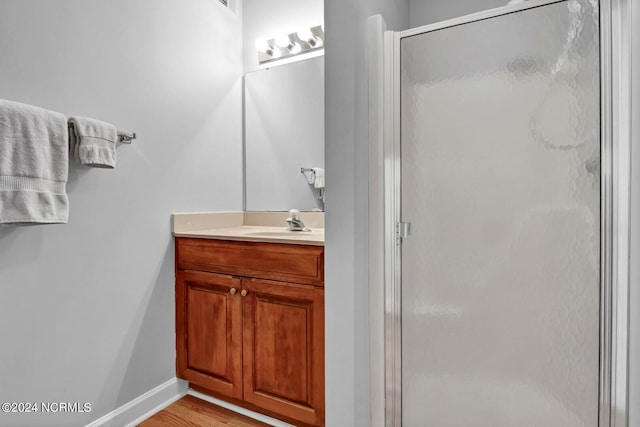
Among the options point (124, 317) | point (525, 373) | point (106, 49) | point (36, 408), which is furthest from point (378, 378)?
point (106, 49)

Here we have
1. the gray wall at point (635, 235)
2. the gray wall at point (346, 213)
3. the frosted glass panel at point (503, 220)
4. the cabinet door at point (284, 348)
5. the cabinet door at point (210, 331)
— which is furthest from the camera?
the cabinet door at point (210, 331)

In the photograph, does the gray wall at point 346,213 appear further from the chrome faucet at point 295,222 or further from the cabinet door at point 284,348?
the chrome faucet at point 295,222

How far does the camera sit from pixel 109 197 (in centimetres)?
159

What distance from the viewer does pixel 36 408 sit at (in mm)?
1351

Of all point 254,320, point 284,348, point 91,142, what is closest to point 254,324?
point 254,320

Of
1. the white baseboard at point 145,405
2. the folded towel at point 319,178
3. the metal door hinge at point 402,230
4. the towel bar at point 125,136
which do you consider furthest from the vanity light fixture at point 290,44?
the white baseboard at point 145,405

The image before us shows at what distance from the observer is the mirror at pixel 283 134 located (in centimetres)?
217

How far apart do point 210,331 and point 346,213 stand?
3.36ft

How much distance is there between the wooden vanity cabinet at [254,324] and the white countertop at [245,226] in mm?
40

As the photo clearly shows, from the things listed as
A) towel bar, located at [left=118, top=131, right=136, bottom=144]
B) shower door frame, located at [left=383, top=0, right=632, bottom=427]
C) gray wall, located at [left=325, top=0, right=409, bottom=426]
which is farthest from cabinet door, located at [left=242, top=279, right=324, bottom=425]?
shower door frame, located at [left=383, top=0, right=632, bottom=427]

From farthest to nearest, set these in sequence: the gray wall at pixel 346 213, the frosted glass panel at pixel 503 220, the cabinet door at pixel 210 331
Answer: the cabinet door at pixel 210 331 < the gray wall at pixel 346 213 < the frosted glass panel at pixel 503 220

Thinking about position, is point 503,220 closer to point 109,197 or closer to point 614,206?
point 614,206

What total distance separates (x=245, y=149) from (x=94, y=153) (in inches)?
44.9

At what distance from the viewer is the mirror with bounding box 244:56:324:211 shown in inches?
85.3
